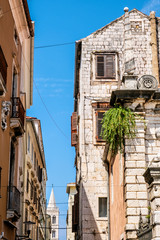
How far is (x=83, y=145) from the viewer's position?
75.5 feet

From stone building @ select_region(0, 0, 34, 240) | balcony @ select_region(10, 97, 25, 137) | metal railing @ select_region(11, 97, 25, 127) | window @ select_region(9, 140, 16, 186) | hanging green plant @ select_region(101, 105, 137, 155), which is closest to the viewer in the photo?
stone building @ select_region(0, 0, 34, 240)

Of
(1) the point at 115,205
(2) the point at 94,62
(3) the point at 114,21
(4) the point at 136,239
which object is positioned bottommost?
(4) the point at 136,239

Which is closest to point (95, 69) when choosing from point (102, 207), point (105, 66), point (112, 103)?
point (105, 66)

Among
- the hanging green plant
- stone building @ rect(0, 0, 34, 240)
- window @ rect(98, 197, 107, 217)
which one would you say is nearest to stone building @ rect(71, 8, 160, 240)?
window @ rect(98, 197, 107, 217)

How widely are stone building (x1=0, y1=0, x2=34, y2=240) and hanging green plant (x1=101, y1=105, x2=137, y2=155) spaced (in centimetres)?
318

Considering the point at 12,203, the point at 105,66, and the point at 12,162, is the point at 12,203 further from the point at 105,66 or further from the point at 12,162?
the point at 105,66

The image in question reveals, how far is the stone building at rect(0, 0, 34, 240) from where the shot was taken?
45.2ft

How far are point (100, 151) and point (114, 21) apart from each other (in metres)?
7.48

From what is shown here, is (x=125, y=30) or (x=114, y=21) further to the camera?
(x=114, y=21)

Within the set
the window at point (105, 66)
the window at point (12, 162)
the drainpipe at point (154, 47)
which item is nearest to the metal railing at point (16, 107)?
the window at point (12, 162)

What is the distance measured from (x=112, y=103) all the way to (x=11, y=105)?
356 centimetres

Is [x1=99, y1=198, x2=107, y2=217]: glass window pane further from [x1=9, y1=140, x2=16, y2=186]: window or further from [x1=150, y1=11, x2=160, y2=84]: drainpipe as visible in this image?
[x1=9, y1=140, x2=16, y2=186]: window

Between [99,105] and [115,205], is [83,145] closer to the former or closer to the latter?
[99,105]

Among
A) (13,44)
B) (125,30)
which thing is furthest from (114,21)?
(13,44)
